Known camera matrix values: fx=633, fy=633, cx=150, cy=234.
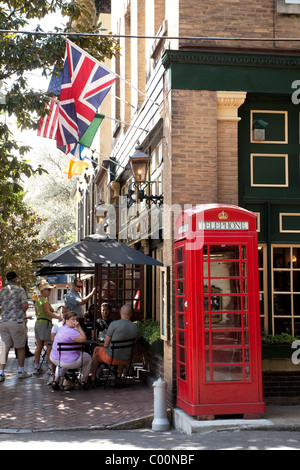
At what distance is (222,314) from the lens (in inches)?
338

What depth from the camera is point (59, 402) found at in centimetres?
1029

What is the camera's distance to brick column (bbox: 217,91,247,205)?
1033 cm

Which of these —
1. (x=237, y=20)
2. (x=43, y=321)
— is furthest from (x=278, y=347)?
(x=43, y=321)

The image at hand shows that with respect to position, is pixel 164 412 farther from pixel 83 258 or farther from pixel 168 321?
pixel 83 258

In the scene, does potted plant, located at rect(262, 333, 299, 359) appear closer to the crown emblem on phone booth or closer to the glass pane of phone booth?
the glass pane of phone booth

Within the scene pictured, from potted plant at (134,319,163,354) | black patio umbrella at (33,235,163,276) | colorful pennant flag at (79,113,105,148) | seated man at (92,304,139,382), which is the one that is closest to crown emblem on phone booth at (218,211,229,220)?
black patio umbrella at (33,235,163,276)

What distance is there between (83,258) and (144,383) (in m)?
2.80

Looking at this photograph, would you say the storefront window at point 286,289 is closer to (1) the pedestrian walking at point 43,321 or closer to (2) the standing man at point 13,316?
(2) the standing man at point 13,316

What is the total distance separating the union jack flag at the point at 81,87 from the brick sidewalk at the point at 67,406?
15.7 ft

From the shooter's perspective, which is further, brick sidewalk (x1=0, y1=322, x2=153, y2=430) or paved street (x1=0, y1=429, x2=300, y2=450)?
brick sidewalk (x1=0, y1=322, x2=153, y2=430)

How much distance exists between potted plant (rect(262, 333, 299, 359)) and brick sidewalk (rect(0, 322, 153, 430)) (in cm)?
199

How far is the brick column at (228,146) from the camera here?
10.3 meters

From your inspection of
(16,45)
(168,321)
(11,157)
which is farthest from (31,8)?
(168,321)

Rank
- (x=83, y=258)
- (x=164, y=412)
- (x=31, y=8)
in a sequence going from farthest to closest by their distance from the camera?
(x=31, y=8) → (x=83, y=258) → (x=164, y=412)
